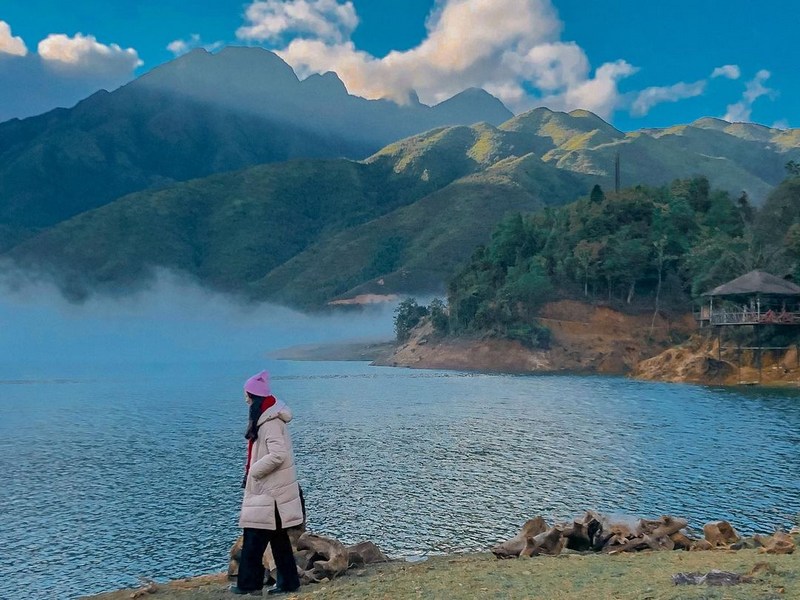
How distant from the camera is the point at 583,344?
104m

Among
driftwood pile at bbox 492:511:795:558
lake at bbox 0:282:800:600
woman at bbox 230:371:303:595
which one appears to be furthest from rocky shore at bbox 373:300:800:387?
woman at bbox 230:371:303:595

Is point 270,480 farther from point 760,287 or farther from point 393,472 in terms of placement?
point 760,287

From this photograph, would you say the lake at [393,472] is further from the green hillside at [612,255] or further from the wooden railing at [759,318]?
the green hillside at [612,255]

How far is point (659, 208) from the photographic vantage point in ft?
369

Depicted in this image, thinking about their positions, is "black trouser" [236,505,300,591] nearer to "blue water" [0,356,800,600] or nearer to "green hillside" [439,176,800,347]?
"blue water" [0,356,800,600]

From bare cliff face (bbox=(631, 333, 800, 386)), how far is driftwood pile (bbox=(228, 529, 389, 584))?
66162 millimetres

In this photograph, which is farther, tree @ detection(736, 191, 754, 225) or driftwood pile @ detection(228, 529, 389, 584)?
tree @ detection(736, 191, 754, 225)

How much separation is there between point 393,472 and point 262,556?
834 inches

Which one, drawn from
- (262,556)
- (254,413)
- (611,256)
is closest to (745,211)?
(611,256)

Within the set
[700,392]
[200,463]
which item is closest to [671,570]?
[200,463]

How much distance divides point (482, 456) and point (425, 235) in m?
163

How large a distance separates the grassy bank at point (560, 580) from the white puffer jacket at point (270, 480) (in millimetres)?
1437

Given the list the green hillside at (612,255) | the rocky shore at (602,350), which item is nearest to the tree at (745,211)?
the green hillside at (612,255)

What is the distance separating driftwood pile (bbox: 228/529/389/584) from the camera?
1486 cm
